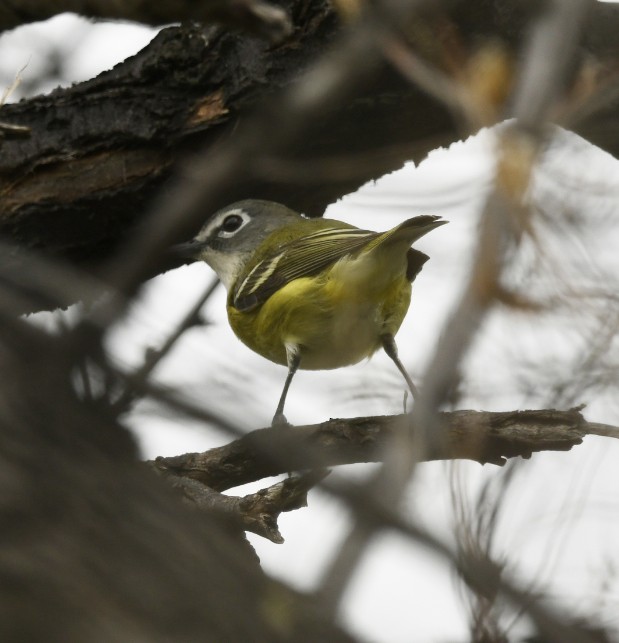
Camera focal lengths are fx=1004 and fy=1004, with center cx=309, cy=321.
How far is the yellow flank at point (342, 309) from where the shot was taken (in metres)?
5.41

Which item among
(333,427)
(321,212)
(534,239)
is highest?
(321,212)

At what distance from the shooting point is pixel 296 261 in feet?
19.8

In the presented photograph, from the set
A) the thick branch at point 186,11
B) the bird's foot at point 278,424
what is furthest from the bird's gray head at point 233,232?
the bird's foot at point 278,424

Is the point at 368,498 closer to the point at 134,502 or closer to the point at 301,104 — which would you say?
the point at 134,502

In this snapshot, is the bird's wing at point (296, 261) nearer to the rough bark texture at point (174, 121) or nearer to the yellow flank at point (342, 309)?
the yellow flank at point (342, 309)

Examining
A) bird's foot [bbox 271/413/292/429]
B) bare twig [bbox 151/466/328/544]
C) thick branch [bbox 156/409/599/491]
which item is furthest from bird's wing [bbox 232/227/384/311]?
bird's foot [bbox 271/413/292/429]

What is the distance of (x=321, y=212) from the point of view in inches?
254

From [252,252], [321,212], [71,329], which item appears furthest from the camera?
[252,252]

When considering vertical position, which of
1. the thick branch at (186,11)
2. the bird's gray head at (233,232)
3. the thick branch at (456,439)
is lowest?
the thick branch at (186,11)

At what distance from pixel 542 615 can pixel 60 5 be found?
78.0 inches

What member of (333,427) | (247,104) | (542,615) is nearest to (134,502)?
(542,615)

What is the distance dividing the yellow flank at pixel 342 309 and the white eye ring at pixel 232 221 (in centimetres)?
111

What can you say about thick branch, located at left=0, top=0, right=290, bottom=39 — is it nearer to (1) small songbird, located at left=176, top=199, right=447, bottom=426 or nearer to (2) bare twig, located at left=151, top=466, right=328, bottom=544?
(2) bare twig, located at left=151, top=466, right=328, bottom=544

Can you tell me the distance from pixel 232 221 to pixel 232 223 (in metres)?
0.02
